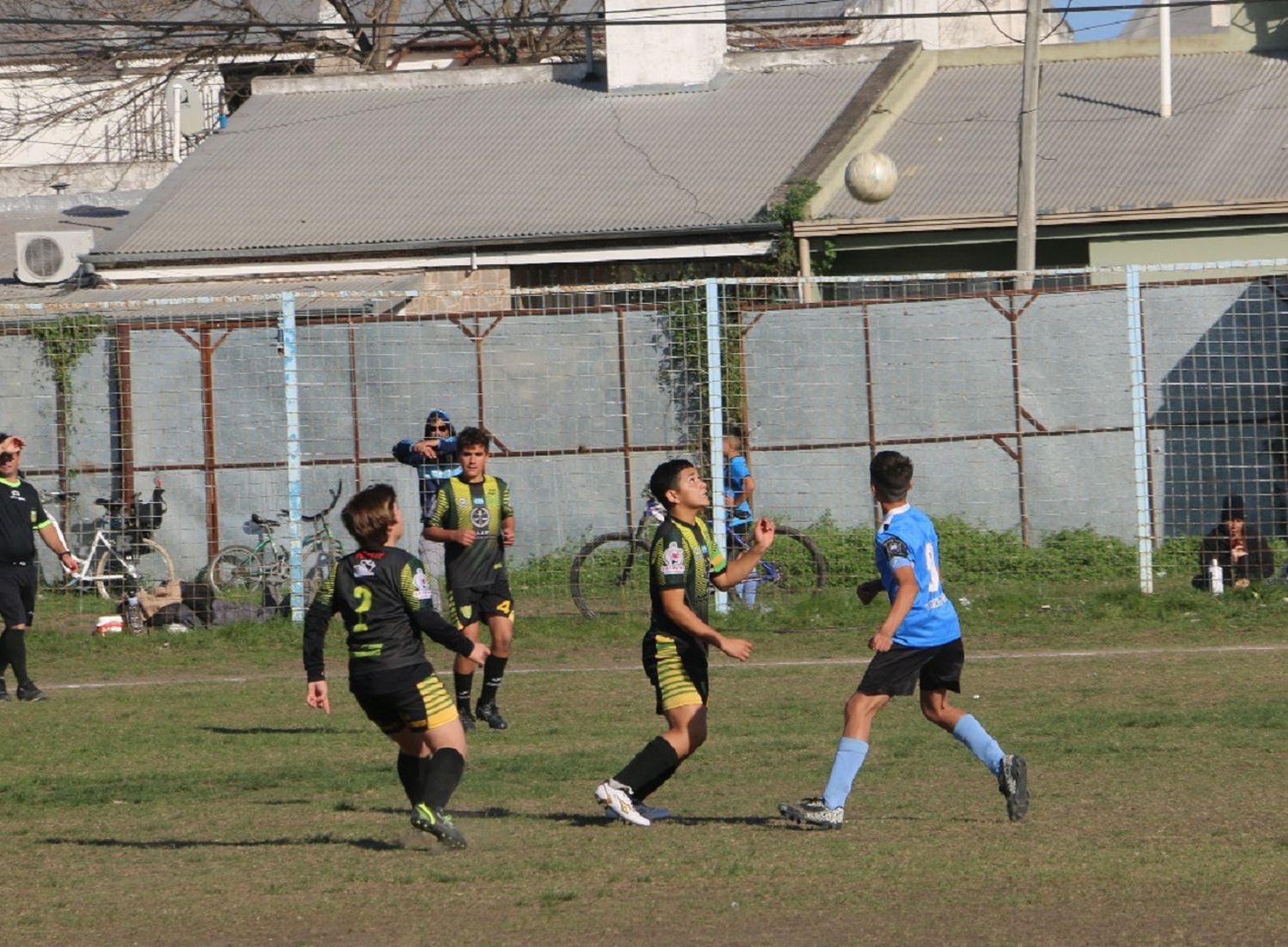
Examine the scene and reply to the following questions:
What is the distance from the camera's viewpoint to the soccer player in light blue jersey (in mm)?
7473

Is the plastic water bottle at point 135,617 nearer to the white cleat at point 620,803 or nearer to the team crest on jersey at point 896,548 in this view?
the white cleat at point 620,803

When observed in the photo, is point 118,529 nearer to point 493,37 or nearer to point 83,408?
point 83,408

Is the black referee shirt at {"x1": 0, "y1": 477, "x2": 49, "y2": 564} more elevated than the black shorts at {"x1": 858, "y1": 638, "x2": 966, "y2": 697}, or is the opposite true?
the black referee shirt at {"x1": 0, "y1": 477, "x2": 49, "y2": 564}

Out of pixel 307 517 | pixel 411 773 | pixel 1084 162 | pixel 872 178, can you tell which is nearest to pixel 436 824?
pixel 411 773

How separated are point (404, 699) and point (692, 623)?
1.27 meters

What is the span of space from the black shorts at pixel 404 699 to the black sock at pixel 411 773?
165 millimetres

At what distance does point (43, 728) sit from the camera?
37.2 ft

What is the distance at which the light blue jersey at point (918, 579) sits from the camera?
7582mm

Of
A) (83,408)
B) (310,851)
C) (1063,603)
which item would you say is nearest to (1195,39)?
(1063,603)

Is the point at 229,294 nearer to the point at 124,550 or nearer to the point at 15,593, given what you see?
the point at 124,550

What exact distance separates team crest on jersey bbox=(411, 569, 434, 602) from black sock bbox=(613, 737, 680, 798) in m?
1.17

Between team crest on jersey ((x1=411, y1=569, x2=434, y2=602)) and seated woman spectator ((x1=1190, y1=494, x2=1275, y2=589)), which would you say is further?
seated woman spectator ((x1=1190, y1=494, x2=1275, y2=589))

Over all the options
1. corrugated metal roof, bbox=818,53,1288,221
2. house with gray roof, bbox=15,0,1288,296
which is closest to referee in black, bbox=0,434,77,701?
house with gray roof, bbox=15,0,1288,296

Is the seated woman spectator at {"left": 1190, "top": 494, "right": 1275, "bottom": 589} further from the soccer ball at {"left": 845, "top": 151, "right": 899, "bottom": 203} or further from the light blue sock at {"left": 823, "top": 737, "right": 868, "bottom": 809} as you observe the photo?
the light blue sock at {"left": 823, "top": 737, "right": 868, "bottom": 809}
